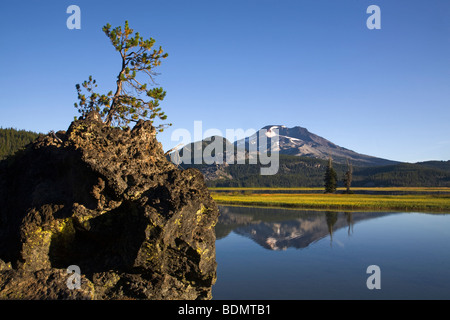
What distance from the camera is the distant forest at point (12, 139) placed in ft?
407

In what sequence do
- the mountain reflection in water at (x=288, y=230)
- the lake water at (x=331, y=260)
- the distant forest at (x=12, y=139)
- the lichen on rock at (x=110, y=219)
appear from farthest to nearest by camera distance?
the distant forest at (x=12, y=139) < the mountain reflection in water at (x=288, y=230) < the lake water at (x=331, y=260) < the lichen on rock at (x=110, y=219)

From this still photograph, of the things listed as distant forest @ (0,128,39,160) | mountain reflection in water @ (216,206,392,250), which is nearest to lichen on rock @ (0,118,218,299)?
mountain reflection in water @ (216,206,392,250)

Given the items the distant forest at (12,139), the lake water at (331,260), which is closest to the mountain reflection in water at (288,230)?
the lake water at (331,260)

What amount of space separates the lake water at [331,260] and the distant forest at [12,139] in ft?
373

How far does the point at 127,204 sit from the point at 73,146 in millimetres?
2592

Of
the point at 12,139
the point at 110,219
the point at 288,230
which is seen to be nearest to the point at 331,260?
the point at 288,230

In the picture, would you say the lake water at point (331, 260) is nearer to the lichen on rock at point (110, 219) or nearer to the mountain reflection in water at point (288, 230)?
the mountain reflection in water at point (288, 230)

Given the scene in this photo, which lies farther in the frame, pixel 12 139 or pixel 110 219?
pixel 12 139

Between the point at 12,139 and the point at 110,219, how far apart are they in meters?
149

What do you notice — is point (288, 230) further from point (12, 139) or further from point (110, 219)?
point (12, 139)

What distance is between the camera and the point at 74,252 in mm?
11273

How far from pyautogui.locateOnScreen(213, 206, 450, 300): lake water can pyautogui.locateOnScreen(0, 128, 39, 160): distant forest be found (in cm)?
11369

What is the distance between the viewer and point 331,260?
24.8 metres
